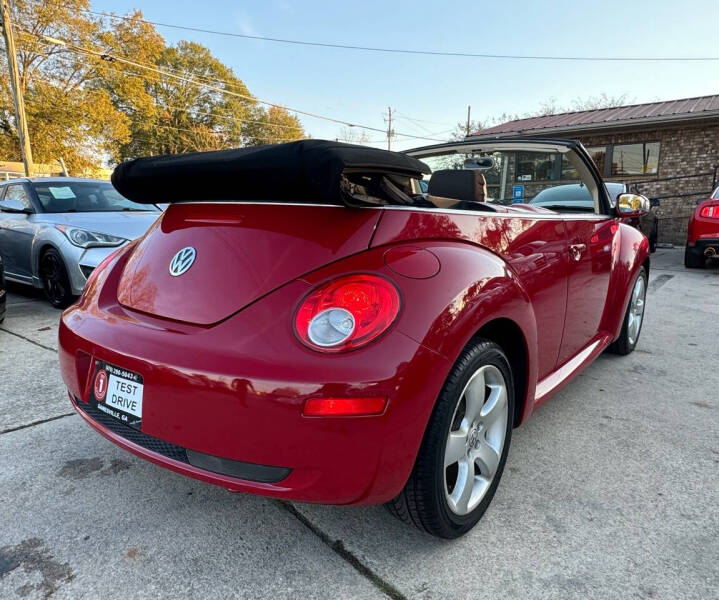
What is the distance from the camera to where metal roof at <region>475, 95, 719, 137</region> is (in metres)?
12.0

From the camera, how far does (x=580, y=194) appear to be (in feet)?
11.5

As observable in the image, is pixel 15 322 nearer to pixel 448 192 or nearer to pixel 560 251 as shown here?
pixel 448 192

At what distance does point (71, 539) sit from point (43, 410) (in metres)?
1.27

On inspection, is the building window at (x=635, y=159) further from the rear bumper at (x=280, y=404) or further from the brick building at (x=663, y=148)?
the rear bumper at (x=280, y=404)

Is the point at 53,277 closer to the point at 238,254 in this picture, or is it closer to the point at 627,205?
the point at 238,254

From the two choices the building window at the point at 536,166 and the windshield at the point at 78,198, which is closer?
the building window at the point at 536,166

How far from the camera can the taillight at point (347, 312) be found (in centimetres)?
131

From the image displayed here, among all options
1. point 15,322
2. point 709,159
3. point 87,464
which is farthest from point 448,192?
point 709,159

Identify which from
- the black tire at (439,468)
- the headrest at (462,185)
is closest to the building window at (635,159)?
the headrest at (462,185)

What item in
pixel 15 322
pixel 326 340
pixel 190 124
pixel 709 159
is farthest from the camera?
pixel 190 124

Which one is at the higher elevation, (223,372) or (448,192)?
(448,192)

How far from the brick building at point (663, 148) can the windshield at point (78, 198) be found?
10935 millimetres

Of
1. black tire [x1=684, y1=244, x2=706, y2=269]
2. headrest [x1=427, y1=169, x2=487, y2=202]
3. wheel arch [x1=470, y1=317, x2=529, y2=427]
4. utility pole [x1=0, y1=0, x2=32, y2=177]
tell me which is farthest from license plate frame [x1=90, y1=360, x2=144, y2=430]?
utility pole [x1=0, y1=0, x2=32, y2=177]

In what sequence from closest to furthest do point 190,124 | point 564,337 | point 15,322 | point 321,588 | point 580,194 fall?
point 321,588 < point 564,337 < point 580,194 < point 15,322 < point 190,124
